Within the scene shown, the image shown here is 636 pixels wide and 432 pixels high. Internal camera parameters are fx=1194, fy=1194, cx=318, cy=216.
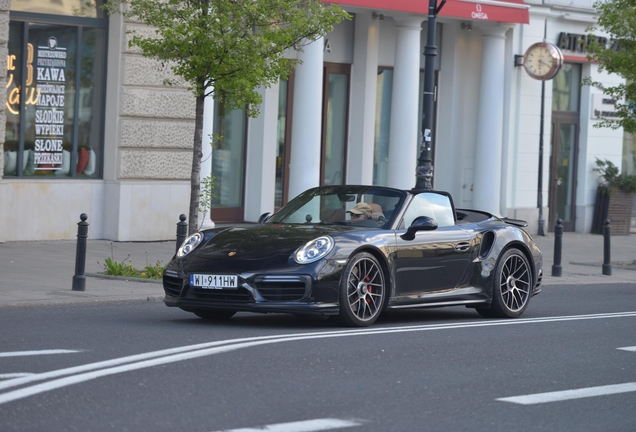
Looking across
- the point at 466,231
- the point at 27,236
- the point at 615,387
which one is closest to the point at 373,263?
the point at 466,231

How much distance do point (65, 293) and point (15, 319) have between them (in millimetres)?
2127

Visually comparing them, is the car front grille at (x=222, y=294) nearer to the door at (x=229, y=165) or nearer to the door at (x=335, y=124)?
the door at (x=229, y=165)

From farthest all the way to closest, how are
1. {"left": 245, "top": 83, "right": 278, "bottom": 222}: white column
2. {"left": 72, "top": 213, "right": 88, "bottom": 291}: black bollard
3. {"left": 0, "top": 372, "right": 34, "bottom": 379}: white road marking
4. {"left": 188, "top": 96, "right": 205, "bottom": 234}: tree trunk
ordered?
1. {"left": 245, "top": 83, "right": 278, "bottom": 222}: white column
2. {"left": 188, "top": 96, "right": 205, "bottom": 234}: tree trunk
3. {"left": 72, "top": 213, "right": 88, "bottom": 291}: black bollard
4. {"left": 0, "top": 372, "right": 34, "bottom": 379}: white road marking

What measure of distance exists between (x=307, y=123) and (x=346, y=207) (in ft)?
36.1

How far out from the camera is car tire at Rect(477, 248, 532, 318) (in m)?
11.3

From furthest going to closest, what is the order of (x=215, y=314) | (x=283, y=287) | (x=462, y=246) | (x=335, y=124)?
(x=335, y=124) < (x=462, y=246) < (x=215, y=314) < (x=283, y=287)

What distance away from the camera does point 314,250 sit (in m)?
9.57

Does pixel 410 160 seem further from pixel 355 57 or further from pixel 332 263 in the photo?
pixel 332 263

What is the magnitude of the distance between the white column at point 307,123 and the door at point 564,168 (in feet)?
26.0

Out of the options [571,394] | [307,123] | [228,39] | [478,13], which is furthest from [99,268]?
[478,13]

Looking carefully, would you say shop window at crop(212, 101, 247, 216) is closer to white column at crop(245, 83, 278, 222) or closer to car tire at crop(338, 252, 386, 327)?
white column at crop(245, 83, 278, 222)

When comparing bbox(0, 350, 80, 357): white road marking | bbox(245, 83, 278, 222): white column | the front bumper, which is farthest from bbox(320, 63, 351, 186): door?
bbox(0, 350, 80, 357): white road marking

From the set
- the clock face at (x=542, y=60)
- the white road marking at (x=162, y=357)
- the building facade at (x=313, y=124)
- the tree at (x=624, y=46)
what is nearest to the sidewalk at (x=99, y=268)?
the building facade at (x=313, y=124)

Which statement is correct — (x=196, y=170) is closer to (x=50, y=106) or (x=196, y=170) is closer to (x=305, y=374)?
(x=50, y=106)
